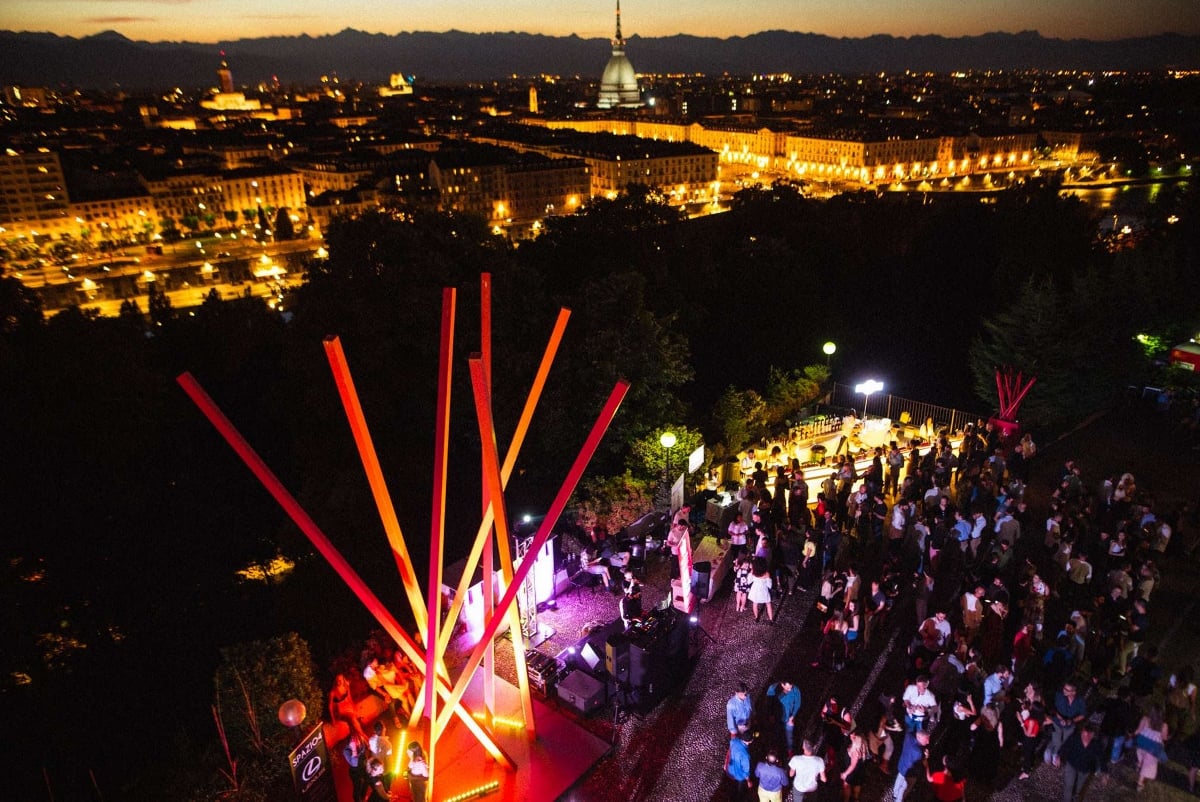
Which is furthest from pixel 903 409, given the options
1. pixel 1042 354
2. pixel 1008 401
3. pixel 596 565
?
pixel 596 565

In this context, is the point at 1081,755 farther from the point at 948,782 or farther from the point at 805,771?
the point at 805,771

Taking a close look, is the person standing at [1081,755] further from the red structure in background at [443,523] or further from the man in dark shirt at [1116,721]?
the red structure in background at [443,523]

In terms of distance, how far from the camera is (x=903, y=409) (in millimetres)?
23188

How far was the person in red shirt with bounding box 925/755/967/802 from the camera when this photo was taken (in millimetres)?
8320

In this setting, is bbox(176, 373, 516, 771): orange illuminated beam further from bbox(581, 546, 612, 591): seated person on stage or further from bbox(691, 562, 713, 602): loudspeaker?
bbox(691, 562, 713, 602): loudspeaker

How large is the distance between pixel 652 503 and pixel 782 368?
14627 millimetres

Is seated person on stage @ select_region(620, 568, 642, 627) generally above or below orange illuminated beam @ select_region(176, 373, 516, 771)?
below

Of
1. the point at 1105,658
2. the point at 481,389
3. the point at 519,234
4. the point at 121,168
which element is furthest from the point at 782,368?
the point at 121,168

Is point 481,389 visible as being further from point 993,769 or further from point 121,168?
point 121,168

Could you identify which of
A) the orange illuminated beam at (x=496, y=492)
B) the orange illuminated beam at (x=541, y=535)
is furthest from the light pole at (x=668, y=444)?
the orange illuminated beam at (x=541, y=535)

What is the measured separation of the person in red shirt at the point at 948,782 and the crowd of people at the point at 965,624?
0.02 meters

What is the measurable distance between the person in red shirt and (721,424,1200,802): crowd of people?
0.6 inches

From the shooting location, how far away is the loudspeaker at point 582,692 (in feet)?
35.9

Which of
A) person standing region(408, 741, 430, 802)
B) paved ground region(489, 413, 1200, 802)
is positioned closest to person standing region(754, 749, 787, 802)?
paved ground region(489, 413, 1200, 802)
